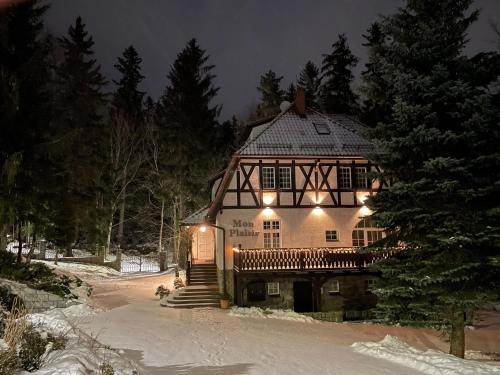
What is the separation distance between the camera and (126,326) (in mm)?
15492

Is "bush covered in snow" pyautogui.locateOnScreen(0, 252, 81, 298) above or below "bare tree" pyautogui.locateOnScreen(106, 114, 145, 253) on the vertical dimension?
below

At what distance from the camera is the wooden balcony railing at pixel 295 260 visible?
67.2ft

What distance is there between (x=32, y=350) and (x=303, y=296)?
1846 cm

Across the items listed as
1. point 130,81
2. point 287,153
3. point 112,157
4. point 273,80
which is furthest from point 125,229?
point 287,153

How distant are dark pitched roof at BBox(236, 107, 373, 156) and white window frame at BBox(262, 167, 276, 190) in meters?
0.90

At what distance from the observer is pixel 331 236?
22.9 metres

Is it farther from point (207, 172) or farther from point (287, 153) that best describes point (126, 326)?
point (207, 172)

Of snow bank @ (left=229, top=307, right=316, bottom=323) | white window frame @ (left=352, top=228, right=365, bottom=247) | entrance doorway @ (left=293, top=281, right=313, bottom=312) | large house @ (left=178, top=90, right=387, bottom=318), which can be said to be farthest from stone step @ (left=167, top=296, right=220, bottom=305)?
white window frame @ (left=352, top=228, right=365, bottom=247)

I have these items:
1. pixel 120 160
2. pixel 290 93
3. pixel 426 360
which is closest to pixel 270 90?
pixel 290 93

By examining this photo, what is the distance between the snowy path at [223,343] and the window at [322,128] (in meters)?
10.4

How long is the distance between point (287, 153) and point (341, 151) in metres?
2.87

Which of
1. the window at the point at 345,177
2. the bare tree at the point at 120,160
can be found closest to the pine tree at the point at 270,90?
the bare tree at the point at 120,160

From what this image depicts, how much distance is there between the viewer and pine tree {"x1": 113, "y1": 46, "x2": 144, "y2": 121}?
51938mm

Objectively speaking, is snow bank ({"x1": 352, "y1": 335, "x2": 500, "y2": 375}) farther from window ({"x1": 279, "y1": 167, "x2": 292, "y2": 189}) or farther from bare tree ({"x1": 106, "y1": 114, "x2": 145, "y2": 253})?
bare tree ({"x1": 106, "y1": 114, "x2": 145, "y2": 253})
